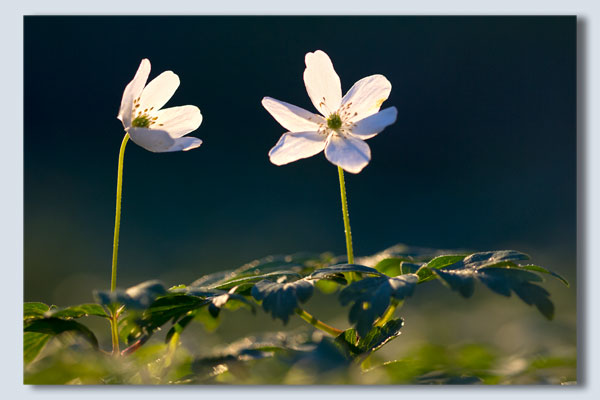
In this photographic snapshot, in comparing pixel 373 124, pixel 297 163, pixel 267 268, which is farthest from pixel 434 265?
pixel 297 163

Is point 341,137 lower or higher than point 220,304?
higher

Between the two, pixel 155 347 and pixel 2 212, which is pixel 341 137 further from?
pixel 2 212

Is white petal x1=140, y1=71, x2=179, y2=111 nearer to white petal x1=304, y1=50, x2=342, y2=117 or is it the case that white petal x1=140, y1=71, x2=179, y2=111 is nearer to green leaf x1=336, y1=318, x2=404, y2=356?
white petal x1=304, y1=50, x2=342, y2=117

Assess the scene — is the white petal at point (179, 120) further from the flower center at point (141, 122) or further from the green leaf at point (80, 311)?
the green leaf at point (80, 311)

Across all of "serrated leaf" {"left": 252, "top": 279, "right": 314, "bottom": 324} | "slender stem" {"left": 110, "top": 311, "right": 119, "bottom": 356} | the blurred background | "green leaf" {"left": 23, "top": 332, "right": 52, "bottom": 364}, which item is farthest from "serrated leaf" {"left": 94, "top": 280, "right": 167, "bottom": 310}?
the blurred background

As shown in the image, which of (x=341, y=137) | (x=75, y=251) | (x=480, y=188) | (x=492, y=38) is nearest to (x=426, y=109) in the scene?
(x=480, y=188)
